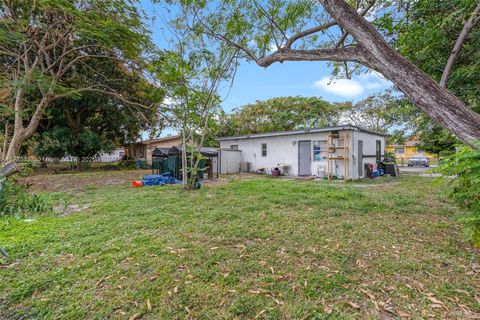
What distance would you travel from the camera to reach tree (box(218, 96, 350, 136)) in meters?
20.2

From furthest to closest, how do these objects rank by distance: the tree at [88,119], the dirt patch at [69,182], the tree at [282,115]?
the tree at [282,115] < the tree at [88,119] < the dirt patch at [69,182]

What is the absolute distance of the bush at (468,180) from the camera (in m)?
2.62

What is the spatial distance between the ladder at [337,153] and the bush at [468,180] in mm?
7202

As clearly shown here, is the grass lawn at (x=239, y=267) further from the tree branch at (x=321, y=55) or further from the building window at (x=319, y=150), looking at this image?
the building window at (x=319, y=150)

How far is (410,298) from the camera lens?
1974 mm

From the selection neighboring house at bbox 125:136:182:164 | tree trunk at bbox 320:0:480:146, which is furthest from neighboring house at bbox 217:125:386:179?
neighboring house at bbox 125:136:182:164

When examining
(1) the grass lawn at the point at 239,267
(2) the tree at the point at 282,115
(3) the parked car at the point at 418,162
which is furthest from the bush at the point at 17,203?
(3) the parked car at the point at 418,162

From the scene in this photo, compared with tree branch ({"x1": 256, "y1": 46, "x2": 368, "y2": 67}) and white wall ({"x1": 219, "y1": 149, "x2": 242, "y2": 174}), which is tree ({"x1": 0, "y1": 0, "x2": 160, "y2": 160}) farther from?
white wall ({"x1": 219, "y1": 149, "x2": 242, "y2": 174})

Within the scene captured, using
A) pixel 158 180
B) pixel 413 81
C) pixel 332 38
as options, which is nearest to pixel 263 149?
pixel 158 180

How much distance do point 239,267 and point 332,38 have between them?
518cm

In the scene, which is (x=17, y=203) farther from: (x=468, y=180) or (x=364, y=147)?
(x=364, y=147)

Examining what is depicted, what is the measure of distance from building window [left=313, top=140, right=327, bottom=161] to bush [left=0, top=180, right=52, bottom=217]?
10395 mm

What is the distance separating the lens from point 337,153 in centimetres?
1097

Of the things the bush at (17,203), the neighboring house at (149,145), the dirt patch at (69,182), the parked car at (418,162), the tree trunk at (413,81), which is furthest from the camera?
the neighboring house at (149,145)
